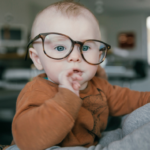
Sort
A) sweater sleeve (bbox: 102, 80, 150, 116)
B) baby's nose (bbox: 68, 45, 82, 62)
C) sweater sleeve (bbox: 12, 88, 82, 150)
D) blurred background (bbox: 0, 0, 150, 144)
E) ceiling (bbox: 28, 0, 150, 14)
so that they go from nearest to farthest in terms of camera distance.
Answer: sweater sleeve (bbox: 12, 88, 82, 150) → baby's nose (bbox: 68, 45, 82, 62) → sweater sleeve (bbox: 102, 80, 150, 116) → blurred background (bbox: 0, 0, 150, 144) → ceiling (bbox: 28, 0, 150, 14)

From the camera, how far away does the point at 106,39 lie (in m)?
7.56

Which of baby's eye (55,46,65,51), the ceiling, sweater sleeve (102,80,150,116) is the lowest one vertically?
sweater sleeve (102,80,150,116)

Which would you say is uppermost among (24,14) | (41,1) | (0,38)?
(41,1)

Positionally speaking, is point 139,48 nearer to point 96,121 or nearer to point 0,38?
point 0,38

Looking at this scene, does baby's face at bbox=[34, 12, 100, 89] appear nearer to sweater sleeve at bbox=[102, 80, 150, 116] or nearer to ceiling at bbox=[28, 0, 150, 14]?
sweater sleeve at bbox=[102, 80, 150, 116]

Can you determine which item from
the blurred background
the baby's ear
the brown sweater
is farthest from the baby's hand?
the blurred background

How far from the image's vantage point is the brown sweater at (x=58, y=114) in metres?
0.43

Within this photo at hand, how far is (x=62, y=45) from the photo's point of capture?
0.56 meters

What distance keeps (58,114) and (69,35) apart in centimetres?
27

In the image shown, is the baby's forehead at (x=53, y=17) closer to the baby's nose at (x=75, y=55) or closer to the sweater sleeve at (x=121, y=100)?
the baby's nose at (x=75, y=55)

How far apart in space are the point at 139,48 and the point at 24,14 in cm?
490

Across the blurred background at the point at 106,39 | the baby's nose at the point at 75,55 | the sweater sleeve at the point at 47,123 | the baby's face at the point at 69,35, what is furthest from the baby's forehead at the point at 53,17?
the blurred background at the point at 106,39

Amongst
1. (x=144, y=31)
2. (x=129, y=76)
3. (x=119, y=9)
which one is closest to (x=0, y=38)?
(x=129, y=76)

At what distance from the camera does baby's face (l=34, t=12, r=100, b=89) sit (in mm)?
556
